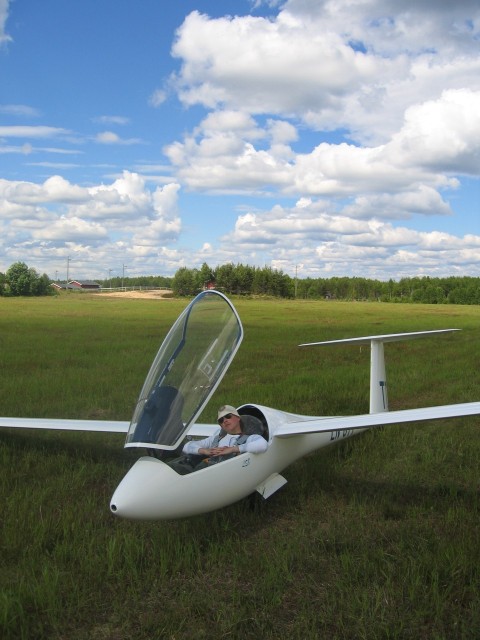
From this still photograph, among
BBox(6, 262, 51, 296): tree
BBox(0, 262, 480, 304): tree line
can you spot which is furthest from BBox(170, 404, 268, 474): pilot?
BBox(6, 262, 51, 296): tree

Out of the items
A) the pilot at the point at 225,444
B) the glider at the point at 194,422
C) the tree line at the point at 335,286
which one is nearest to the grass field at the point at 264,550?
the glider at the point at 194,422

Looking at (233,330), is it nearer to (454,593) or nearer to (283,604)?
(283,604)

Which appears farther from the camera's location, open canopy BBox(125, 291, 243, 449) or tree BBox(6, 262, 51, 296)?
tree BBox(6, 262, 51, 296)

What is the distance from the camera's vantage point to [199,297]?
5664 mm

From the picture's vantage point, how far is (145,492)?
4.58 m

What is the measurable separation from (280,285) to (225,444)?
10162cm

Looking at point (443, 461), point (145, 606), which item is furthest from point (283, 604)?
point (443, 461)

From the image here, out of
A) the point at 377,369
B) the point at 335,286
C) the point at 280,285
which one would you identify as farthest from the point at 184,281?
the point at 335,286

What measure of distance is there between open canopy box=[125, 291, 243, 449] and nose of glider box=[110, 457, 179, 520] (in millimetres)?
208

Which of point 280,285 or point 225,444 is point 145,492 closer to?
point 225,444

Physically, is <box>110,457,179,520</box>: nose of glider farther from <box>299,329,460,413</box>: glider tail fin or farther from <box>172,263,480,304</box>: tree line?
<box>172,263,480,304</box>: tree line

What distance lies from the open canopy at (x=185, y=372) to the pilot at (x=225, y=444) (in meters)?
0.33

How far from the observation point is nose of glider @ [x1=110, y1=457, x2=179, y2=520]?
4492 mm

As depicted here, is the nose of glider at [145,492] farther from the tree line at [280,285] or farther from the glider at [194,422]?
the tree line at [280,285]
